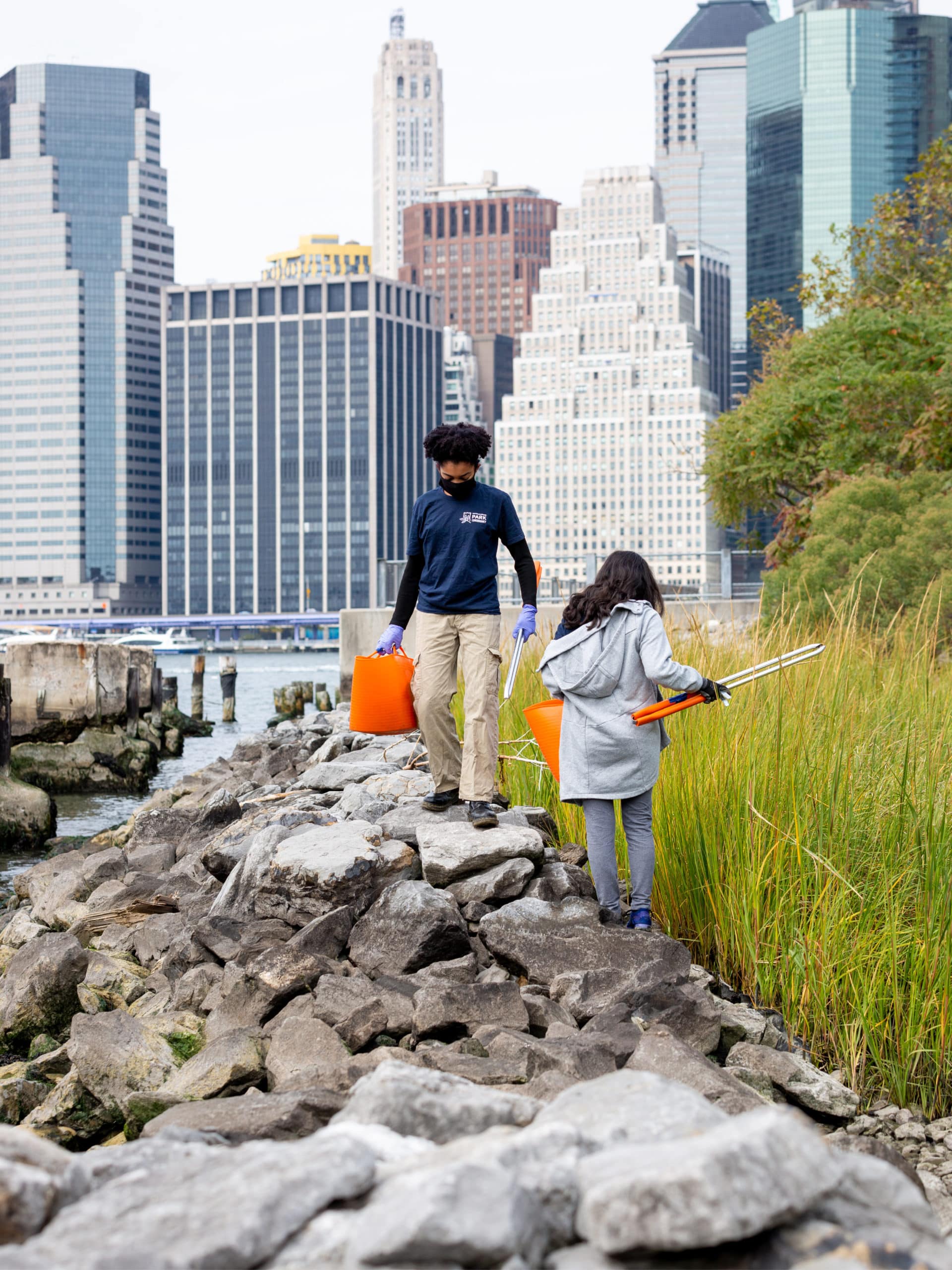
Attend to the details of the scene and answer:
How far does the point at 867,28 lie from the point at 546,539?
72198 millimetres

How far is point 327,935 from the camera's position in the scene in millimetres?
5352

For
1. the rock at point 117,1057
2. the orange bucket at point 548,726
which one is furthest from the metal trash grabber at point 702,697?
the rock at point 117,1057

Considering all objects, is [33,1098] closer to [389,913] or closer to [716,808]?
[389,913]

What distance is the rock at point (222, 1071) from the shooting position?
4.30 m

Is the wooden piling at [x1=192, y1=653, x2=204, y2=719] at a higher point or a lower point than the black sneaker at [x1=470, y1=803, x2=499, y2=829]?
lower

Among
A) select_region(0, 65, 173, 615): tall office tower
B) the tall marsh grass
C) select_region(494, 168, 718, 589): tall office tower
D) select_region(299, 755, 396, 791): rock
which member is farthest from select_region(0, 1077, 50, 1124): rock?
select_region(0, 65, 173, 615): tall office tower

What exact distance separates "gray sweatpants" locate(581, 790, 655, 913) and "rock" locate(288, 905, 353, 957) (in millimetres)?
1028

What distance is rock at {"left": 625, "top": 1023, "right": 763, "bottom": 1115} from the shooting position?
11.9 feet

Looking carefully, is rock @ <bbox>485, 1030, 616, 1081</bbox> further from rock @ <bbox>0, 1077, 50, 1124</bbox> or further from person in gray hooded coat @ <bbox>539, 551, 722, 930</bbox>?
rock @ <bbox>0, 1077, 50, 1124</bbox>

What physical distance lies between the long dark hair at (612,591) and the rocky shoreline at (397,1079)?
111 cm

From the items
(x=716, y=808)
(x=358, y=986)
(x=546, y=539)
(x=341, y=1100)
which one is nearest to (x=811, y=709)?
(x=716, y=808)

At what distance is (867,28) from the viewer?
15662cm

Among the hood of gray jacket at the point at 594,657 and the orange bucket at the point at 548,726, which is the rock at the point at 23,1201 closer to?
the hood of gray jacket at the point at 594,657

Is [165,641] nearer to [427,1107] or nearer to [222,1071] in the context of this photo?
[222,1071]
